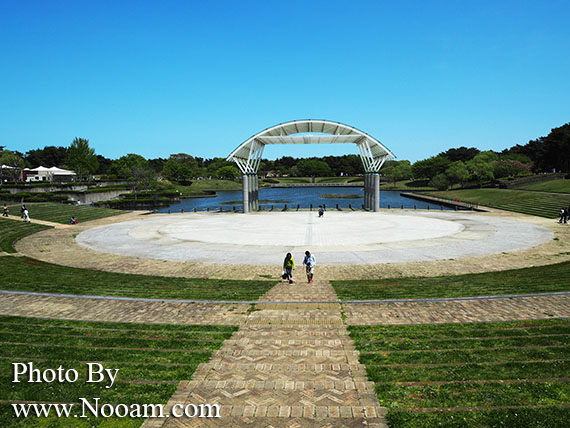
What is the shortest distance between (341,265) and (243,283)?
6409mm

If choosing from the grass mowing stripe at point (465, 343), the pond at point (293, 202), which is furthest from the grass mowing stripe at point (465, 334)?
the pond at point (293, 202)

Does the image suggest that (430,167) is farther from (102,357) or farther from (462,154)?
(102,357)

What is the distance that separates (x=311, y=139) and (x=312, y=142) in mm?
1021

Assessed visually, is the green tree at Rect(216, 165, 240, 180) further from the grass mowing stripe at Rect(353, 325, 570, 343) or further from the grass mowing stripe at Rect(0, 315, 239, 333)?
the grass mowing stripe at Rect(353, 325, 570, 343)

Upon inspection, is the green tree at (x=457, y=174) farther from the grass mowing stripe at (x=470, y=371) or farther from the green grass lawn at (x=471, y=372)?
the grass mowing stripe at (x=470, y=371)

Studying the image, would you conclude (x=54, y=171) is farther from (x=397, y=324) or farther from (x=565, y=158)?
(x=565, y=158)

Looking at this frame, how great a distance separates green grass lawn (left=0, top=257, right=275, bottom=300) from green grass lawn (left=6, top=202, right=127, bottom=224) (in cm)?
2750

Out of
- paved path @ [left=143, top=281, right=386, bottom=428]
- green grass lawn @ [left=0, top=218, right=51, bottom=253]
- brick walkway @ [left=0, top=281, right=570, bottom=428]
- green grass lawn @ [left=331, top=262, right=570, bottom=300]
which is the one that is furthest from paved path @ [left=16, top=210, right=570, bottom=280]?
paved path @ [left=143, top=281, right=386, bottom=428]

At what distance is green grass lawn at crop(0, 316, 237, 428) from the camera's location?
603cm

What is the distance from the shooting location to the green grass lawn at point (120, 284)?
12.9 m

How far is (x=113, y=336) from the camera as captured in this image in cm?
875

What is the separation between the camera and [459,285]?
550 inches

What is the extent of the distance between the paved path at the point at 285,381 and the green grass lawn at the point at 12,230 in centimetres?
2420

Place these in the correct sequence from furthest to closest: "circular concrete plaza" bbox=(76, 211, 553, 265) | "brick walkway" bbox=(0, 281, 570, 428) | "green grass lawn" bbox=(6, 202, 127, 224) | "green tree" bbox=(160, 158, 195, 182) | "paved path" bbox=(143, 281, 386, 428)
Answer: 1. "green tree" bbox=(160, 158, 195, 182)
2. "green grass lawn" bbox=(6, 202, 127, 224)
3. "circular concrete plaza" bbox=(76, 211, 553, 265)
4. "brick walkway" bbox=(0, 281, 570, 428)
5. "paved path" bbox=(143, 281, 386, 428)
